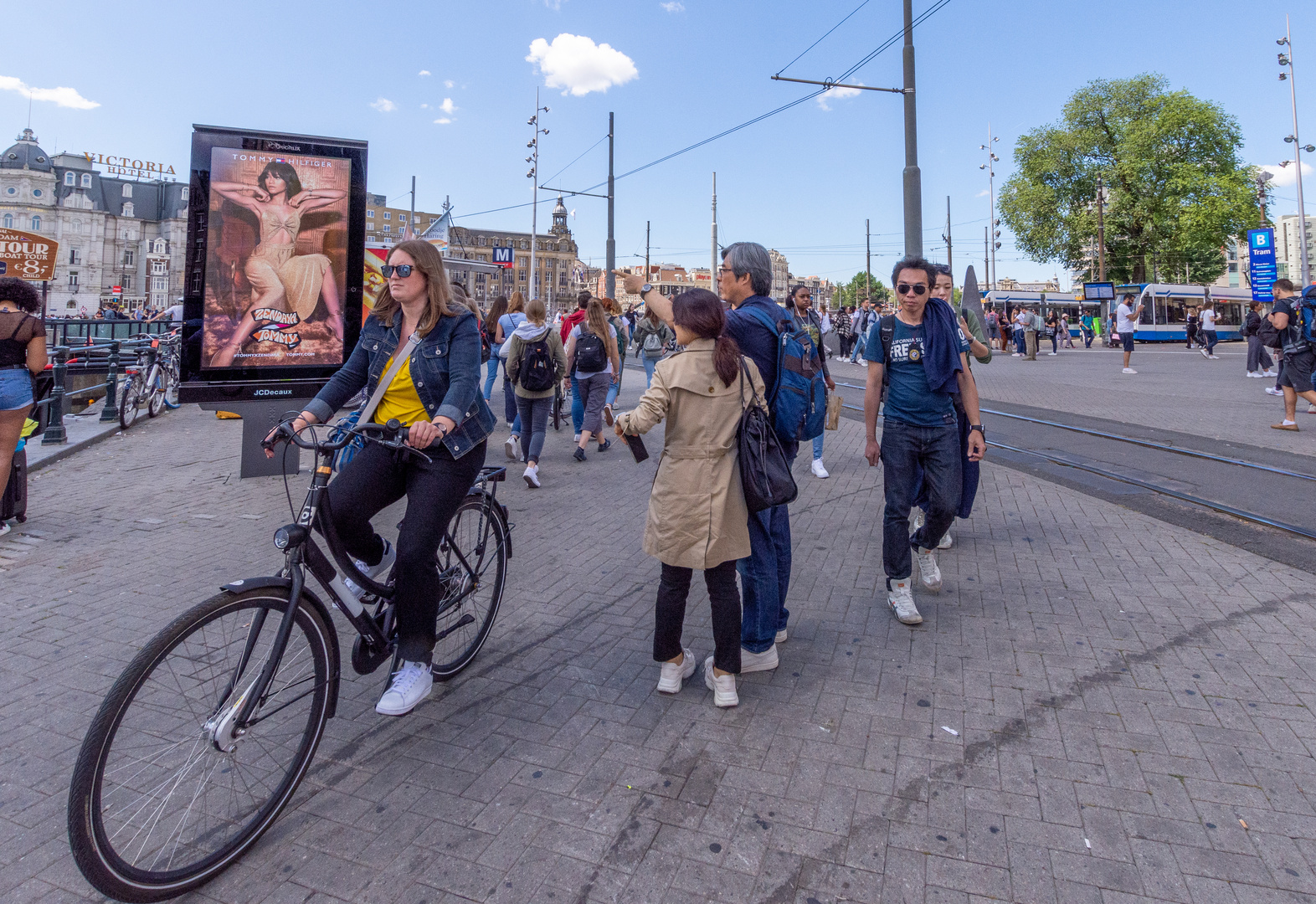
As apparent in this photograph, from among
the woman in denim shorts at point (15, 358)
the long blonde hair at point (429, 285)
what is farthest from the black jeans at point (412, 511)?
the woman in denim shorts at point (15, 358)

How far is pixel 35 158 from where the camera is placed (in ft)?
328

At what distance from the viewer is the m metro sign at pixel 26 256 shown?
1123 centimetres

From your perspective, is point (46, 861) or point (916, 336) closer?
point (46, 861)

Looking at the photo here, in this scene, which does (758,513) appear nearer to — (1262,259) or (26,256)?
(26,256)

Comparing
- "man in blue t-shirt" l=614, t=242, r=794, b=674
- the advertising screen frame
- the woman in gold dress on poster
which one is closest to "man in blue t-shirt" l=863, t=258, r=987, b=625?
"man in blue t-shirt" l=614, t=242, r=794, b=674

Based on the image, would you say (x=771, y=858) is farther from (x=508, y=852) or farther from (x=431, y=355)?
(x=431, y=355)

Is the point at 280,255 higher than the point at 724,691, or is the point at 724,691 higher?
the point at 280,255

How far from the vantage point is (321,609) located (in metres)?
2.61

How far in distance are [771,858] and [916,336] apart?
2776 millimetres

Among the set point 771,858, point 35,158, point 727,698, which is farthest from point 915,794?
point 35,158

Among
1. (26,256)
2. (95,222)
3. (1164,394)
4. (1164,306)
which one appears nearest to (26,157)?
(95,222)

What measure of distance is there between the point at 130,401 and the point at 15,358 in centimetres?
648

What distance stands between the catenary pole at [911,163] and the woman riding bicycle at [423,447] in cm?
1019

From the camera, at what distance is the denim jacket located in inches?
121
